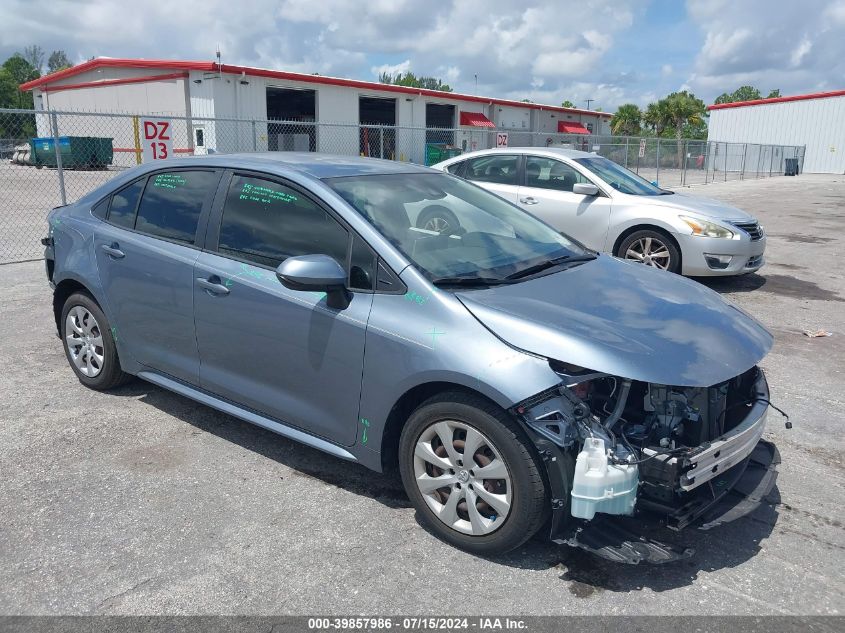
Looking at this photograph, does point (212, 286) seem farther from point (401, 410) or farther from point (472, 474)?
point (472, 474)

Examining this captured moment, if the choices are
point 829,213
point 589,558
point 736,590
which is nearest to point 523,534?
point 589,558

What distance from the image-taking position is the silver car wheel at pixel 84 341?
4.76 m

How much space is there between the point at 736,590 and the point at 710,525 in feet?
0.95

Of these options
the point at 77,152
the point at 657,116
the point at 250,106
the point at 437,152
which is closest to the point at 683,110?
the point at 657,116

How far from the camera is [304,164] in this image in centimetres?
394

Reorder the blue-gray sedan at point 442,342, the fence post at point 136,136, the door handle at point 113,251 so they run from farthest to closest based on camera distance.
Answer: the fence post at point 136,136
the door handle at point 113,251
the blue-gray sedan at point 442,342

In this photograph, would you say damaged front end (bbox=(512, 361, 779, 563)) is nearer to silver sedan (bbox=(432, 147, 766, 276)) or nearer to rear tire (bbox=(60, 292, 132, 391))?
rear tire (bbox=(60, 292, 132, 391))

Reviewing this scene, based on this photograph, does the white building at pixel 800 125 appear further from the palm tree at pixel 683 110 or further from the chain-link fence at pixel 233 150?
the palm tree at pixel 683 110

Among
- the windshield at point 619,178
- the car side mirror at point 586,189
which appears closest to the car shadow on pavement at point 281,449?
the car side mirror at point 586,189

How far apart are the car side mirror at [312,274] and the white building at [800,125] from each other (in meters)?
49.8

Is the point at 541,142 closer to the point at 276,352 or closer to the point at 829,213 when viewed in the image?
the point at 829,213

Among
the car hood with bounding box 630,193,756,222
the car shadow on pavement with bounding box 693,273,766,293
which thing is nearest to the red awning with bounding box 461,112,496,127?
the car shadow on pavement with bounding box 693,273,766,293

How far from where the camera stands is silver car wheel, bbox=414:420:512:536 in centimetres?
292

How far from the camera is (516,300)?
3.17 meters
